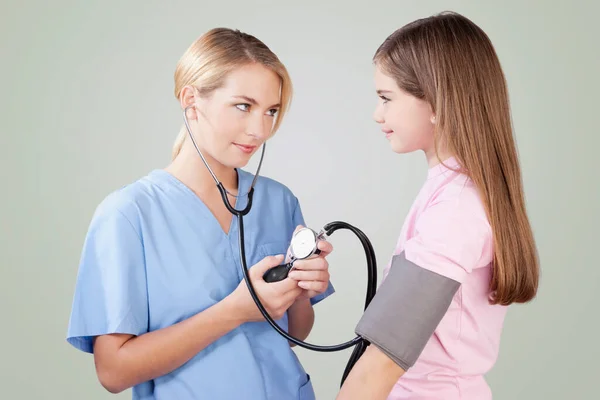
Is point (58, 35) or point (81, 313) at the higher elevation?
point (58, 35)

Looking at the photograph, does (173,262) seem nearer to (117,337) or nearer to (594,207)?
(117,337)

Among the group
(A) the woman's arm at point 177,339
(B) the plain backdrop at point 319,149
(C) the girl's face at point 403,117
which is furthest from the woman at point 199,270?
(B) the plain backdrop at point 319,149

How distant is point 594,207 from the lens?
243 centimetres

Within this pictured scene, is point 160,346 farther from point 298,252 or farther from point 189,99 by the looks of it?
point 189,99

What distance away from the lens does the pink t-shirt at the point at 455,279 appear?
1.03m

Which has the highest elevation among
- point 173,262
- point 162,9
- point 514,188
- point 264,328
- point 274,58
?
point 162,9

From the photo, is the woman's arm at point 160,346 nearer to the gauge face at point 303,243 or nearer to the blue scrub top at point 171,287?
the blue scrub top at point 171,287

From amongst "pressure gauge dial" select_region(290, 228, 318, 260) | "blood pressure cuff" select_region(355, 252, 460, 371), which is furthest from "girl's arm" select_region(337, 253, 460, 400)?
"pressure gauge dial" select_region(290, 228, 318, 260)

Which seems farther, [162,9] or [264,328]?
[162,9]

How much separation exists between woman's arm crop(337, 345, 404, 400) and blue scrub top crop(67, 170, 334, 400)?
32 cm

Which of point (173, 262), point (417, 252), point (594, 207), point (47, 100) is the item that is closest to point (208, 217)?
point (173, 262)

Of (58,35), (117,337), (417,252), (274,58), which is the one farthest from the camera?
(58,35)

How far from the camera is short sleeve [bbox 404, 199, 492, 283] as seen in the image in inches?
40.1

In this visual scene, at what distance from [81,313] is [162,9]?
1.40 metres
